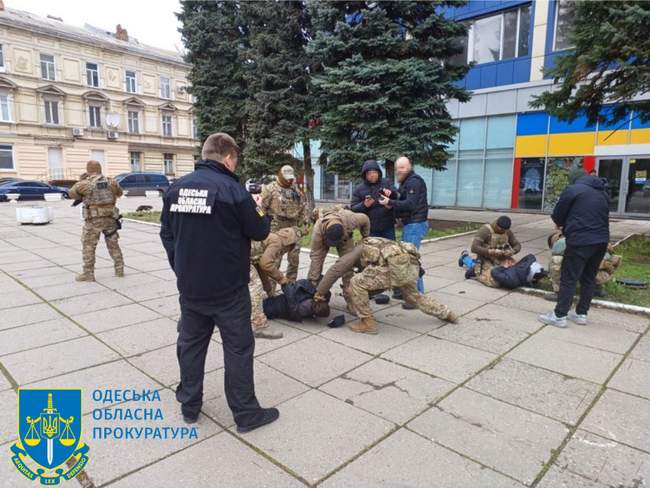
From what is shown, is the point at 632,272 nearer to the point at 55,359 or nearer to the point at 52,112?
the point at 55,359

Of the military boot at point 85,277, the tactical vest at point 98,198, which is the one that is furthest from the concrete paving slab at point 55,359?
the tactical vest at point 98,198

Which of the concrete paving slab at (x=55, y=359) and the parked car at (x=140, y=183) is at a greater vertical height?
the parked car at (x=140, y=183)

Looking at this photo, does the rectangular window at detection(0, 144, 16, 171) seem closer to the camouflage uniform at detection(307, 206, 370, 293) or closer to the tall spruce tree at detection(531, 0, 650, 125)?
the tall spruce tree at detection(531, 0, 650, 125)

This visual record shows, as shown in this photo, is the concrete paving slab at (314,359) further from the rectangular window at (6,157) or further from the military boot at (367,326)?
the rectangular window at (6,157)

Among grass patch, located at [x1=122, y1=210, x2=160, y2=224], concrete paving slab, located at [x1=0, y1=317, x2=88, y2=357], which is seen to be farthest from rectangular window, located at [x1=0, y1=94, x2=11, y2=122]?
concrete paving slab, located at [x1=0, y1=317, x2=88, y2=357]

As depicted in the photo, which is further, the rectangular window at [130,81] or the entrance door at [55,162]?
the rectangular window at [130,81]

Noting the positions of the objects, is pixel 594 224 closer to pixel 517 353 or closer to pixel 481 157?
pixel 517 353

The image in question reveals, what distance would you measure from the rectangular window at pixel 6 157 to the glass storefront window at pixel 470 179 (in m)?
33.1

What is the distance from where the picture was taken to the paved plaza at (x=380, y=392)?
2.55 meters

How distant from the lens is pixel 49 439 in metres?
2.74

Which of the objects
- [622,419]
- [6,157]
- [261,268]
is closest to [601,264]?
[622,419]

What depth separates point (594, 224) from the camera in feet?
15.3

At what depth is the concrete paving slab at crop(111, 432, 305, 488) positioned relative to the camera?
95.9 inches

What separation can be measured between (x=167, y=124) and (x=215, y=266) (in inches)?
1790
